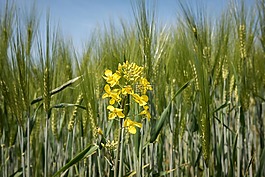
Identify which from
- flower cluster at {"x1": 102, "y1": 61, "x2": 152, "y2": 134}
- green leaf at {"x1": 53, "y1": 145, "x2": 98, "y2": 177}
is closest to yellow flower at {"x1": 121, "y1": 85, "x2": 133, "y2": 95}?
flower cluster at {"x1": 102, "y1": 61, "x2": 152, "y2": 134}

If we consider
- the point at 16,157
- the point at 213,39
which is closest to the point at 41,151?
the point at 16,157

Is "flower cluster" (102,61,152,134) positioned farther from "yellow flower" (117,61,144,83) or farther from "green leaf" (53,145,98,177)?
"green leaf" (53,145,98,177)

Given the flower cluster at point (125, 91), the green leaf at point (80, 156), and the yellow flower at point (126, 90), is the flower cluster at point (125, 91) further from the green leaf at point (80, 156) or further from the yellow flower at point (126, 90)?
Result: the green leaf at point (80, 156)

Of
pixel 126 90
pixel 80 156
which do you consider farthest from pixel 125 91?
pixel 80 156

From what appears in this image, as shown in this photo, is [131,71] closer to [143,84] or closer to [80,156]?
[143,84]

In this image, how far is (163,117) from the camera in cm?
141

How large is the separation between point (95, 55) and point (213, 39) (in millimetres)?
670

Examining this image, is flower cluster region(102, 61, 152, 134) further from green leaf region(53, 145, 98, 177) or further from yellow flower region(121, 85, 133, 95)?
green leaf region(53, 145, 98, 177)

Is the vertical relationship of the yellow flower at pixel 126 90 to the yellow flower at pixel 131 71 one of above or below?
below

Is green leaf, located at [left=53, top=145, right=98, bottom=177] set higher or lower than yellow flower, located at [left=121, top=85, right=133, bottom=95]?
lower

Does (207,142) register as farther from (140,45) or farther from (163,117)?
(140,45)

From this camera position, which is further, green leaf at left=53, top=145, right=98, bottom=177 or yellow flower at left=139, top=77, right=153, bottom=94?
green leaf at left=53, top=145, right=98, bottom=177

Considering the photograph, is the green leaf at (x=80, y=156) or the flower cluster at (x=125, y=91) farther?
the green leaf at (x=80, y=156)

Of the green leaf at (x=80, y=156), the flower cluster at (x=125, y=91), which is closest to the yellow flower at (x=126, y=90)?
the flower cluster at (x=125, y=91)
